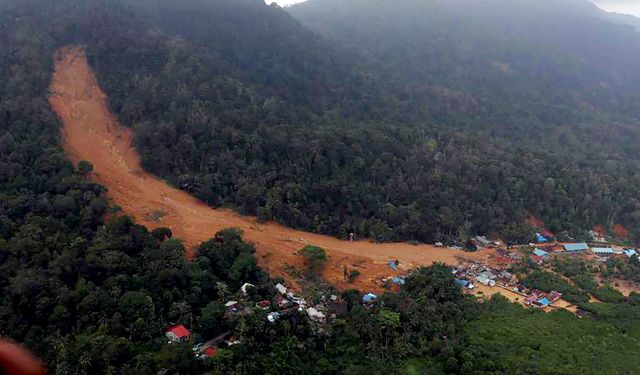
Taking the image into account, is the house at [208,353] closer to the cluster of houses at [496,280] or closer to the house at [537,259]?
the cluster of houses at [496,280]

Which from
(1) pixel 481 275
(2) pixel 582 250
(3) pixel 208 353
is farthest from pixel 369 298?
(2) pixel 582 250

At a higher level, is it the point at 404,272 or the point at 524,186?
the point at 524,186

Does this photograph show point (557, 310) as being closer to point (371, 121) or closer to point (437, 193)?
point (437, 193)

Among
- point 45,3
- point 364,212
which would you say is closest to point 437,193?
point 364,212

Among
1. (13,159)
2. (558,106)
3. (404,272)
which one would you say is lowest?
(404,272)

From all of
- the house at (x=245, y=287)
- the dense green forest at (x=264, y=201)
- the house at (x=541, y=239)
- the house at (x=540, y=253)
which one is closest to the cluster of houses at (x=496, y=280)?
the dense green forest at (x=264, y=201)

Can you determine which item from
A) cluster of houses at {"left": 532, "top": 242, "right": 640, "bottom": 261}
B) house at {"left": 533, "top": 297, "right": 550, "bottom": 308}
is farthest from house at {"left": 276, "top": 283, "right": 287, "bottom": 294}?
cluster of houses at {"left": 532, "top": 242, "right": 640, "bottom": 261}

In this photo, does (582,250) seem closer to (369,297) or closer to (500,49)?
(369,297)
